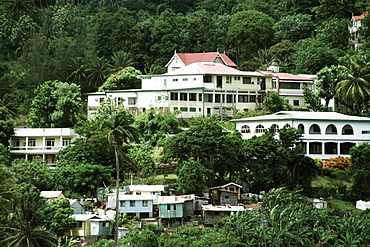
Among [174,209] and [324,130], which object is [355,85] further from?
[174,209]

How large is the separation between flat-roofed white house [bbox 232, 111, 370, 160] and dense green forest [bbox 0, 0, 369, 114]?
68.2 feet

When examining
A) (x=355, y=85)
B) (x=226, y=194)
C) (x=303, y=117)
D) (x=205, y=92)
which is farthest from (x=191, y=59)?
(x=226, y=194)

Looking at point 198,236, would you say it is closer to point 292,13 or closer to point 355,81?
point 355,81

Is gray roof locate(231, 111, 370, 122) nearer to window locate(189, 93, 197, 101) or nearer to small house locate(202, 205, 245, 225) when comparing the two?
window locate(189, 93, 197, 101)

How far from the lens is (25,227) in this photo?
35562mm

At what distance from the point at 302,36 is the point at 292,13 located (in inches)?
297

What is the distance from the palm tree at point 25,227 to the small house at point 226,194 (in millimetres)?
12645

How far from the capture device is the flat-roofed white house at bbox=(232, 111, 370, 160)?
5400 cm

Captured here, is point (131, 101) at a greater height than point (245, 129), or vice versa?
point (131, 101)

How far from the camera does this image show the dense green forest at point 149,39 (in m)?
72.4

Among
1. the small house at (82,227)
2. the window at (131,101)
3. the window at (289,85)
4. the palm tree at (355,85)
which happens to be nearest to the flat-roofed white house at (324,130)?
the palm tree at (355,85)

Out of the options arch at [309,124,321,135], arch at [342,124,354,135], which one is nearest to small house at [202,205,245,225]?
arch at [309,124,321,135]

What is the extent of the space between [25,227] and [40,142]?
20.1m

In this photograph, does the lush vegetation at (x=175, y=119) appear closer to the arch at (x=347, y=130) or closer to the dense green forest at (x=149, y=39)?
the dense green forest at (x=149, y=39)
